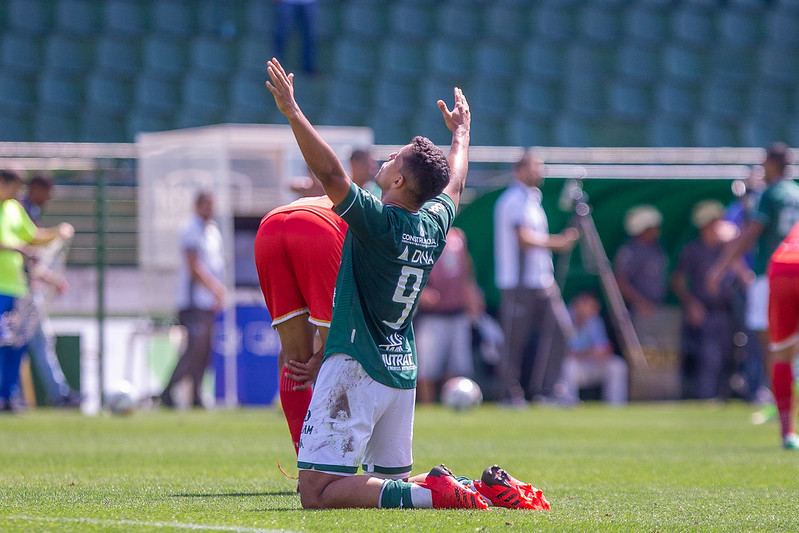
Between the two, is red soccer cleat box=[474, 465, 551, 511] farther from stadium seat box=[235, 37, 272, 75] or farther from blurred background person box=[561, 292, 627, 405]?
stadium seat box=[235, 37, 272, 75]

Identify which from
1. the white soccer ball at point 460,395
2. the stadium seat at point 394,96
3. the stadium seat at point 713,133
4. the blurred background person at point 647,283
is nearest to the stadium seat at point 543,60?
the stadium seat at point 394,96

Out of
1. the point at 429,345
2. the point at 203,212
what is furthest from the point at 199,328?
the point at 429,345

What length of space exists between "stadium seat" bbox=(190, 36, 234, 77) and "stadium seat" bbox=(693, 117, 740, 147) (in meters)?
6.78

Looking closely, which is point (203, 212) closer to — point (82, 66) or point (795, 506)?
point (82, 66)

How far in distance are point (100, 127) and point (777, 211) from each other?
11.3 metres

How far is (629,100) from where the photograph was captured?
63.6ft

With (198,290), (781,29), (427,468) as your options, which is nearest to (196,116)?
(198,290)

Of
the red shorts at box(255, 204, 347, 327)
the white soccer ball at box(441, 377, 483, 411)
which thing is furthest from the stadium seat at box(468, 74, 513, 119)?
the red shorts at box(255, 204, 347, 327)

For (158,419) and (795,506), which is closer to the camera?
(795,506)

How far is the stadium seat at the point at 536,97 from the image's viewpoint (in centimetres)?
1894

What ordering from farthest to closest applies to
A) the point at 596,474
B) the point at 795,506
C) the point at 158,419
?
the point at 158,419
the point at 596,474
the point at 795,506

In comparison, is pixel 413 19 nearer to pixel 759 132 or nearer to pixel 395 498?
pixel 759 132

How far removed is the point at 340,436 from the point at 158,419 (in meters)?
7.04

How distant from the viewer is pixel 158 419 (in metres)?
11.1
